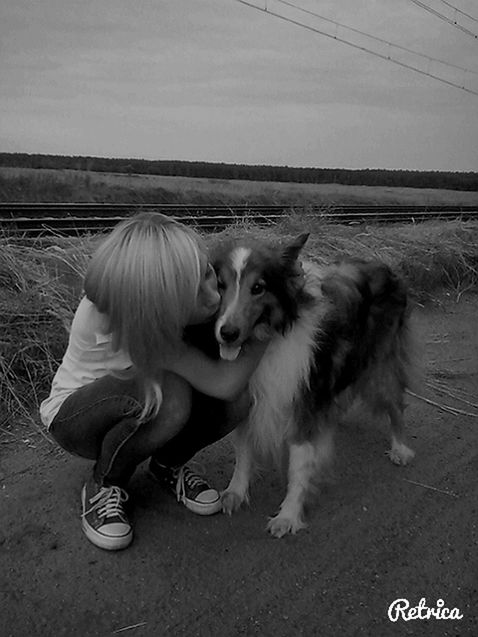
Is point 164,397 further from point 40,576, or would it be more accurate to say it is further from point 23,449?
point 23,449

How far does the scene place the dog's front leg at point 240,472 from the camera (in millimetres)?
3338

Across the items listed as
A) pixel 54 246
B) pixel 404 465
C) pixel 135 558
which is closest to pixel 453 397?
pixel 404 465

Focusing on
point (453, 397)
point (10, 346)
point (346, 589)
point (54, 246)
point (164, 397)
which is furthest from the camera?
point (54, 246)

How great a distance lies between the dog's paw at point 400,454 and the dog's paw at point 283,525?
0.92 meters

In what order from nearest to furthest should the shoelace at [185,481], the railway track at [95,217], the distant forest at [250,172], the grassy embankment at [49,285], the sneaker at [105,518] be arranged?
1. the sneaker at [105,518]
2. the shoelace at [185,481]
3. the grassy embankment at [49,285]
4. the railway track at [95,217]
5. the distant forest at [250,172]

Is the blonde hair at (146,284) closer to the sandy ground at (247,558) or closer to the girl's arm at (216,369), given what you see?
the girl's arm at (216,369)

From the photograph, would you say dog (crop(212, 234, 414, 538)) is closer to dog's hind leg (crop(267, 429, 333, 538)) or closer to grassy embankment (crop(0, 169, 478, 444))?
dog's hind leg (crop(267, 429, 333, 538))

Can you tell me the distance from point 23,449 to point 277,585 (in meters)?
1.73

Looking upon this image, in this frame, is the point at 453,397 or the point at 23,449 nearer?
the point at 23,449

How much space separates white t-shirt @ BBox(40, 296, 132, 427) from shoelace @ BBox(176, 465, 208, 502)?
728mm

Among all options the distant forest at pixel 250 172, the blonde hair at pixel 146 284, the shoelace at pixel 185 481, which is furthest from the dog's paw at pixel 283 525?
the distant forest at pixel 250 172

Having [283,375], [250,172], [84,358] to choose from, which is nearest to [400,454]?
[283,375]

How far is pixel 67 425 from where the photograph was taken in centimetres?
297

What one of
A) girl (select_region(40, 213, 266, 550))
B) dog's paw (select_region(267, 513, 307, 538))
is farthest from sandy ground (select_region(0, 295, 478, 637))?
girl (select_region(40, 213, 266, 550))
